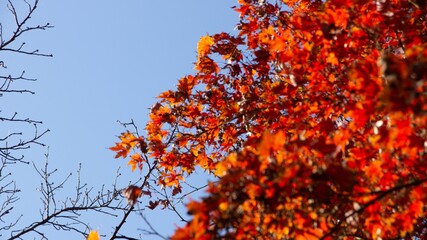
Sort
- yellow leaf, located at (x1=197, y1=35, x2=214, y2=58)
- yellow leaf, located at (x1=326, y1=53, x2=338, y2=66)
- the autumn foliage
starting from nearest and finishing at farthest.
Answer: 1. the autumn foliage
2. yellow leaf, located at (x1=326, y1=53, x2=338, y2=66)
3. yellow leaf, located at (x1=197, y1=35, x2=214, y2=58)

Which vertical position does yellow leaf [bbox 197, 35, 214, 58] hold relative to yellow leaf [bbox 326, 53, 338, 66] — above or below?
above

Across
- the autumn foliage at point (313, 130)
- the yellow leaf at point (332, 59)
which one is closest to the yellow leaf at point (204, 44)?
the autumn foliage at point (313, 130)

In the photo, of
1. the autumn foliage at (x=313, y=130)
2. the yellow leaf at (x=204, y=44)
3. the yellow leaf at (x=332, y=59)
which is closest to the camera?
the autumn foliage at (x=313, y=130)

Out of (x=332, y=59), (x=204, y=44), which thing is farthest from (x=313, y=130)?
(x=204, y=44)

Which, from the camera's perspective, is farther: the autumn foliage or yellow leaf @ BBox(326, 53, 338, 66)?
yellow leaf @ BBox(326, 53, 338, 66)

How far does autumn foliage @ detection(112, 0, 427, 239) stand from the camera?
287 cm

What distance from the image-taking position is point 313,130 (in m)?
4.94

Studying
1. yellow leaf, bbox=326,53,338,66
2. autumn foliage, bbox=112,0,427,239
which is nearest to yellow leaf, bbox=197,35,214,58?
autumn foliage, bbox=112,0,427,239

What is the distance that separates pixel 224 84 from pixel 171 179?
5.92 ft

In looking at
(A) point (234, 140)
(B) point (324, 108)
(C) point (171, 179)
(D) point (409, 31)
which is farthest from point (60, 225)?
(D) point (409, 31)

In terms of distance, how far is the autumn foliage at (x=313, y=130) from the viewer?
287 cm

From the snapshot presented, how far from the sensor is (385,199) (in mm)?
3281

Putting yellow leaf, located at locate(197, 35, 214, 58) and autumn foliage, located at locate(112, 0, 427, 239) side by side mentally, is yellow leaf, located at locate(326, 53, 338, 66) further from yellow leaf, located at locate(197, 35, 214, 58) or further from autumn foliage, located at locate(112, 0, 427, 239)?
yellow leaf, located at locate(197, 35, 214, 58)

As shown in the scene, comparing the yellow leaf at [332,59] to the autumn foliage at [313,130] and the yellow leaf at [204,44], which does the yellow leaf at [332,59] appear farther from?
the yellow leaf at [204,44]
